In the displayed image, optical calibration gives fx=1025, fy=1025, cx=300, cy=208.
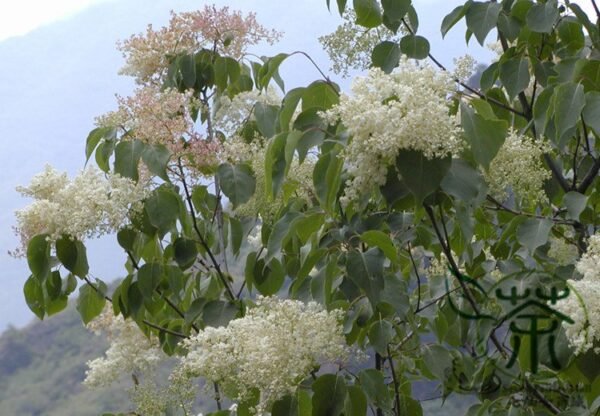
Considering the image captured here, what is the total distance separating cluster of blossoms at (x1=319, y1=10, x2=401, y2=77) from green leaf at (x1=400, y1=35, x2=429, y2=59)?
104 mm

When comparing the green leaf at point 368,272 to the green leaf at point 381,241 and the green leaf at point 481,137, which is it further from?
the green leaf at point 481,137

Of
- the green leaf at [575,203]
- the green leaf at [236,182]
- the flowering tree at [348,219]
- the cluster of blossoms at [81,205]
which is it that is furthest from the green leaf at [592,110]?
the cluster of blossoms at [81,205]

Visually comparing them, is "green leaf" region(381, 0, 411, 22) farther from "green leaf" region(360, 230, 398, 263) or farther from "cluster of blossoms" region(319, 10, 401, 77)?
"green leaf" region(360, 230, 398, 263)

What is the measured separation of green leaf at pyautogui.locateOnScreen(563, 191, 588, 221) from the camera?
1.53 metres

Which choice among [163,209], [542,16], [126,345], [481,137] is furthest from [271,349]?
[126,345]

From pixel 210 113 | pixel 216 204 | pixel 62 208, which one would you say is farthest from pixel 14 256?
pixel 210 113

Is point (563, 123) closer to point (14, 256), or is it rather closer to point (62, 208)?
point (62, 208)

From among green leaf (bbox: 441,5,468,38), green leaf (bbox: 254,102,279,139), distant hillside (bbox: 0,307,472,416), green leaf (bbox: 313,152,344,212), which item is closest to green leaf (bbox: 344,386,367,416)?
green leaf (bbox: 313,152,344,212)

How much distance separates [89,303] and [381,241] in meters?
0.98

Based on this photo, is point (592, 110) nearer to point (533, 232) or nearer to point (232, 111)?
point (533, 232)

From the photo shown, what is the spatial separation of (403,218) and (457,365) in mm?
342

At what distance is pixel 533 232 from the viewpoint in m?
1.54

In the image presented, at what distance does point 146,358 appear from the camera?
229 centimetres

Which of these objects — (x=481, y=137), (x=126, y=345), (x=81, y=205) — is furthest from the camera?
(x=126, y=345)
